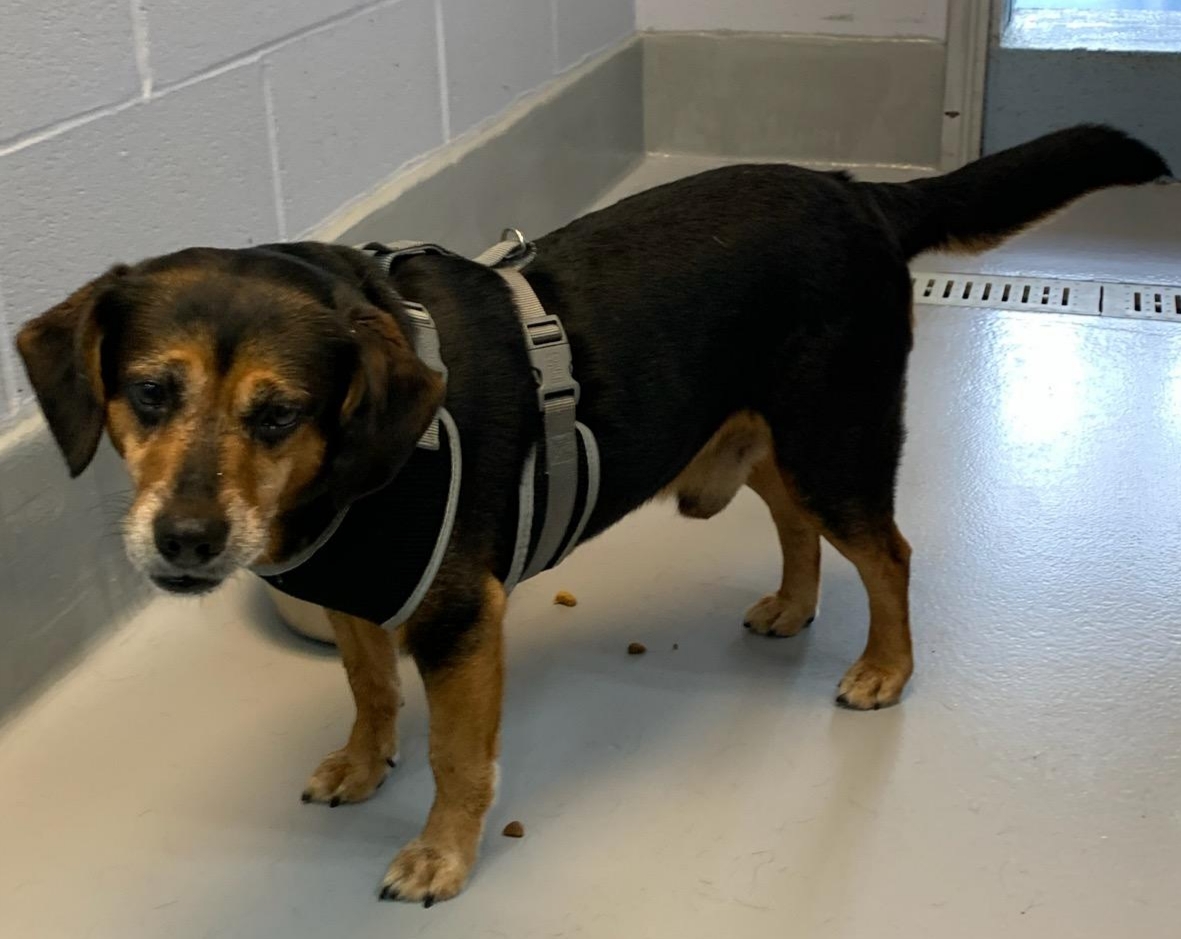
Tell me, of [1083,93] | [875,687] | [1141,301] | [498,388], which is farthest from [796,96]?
[498,388]

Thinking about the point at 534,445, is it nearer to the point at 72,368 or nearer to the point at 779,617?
the point at 72,368

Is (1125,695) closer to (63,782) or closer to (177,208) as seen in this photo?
(63,782)

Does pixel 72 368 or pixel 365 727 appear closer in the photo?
pixel 72 368

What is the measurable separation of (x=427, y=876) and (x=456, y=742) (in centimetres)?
17

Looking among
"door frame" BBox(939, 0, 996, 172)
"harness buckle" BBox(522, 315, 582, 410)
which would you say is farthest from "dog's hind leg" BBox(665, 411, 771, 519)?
"door frame" BBox(939, 0, 996, 172)

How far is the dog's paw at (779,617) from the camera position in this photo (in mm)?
2193

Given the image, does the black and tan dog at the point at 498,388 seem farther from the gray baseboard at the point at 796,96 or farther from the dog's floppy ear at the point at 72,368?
the gray baseboard at the point at 796,96

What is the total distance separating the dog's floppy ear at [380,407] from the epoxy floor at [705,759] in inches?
22.9

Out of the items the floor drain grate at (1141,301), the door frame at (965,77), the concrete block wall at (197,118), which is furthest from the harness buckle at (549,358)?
the door frame at (965,77)

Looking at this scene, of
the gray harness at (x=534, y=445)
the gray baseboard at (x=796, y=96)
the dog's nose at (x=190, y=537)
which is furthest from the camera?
the gray baseboard at (x=796, y=96)

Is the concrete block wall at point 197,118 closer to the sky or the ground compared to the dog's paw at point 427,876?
closer to the sky

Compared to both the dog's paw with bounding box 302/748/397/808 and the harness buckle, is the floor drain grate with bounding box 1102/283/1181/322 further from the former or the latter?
the dog's paw with bounding box 302/748/397/808

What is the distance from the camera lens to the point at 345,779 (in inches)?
73.5

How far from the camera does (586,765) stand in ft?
6.31
